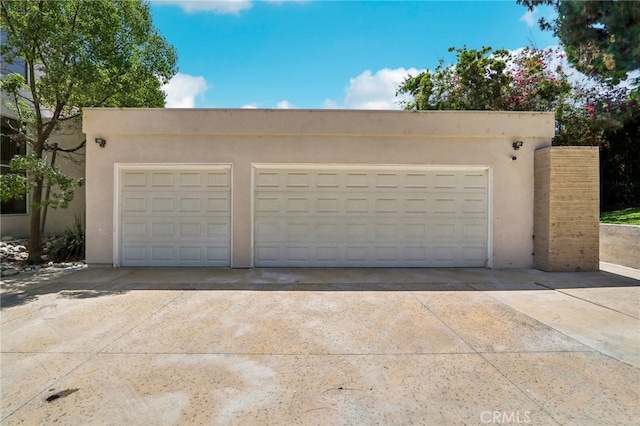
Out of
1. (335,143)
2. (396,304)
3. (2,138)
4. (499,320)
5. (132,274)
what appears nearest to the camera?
(499,320)

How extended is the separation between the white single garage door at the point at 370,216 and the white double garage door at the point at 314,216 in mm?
24

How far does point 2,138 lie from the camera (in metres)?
10.6

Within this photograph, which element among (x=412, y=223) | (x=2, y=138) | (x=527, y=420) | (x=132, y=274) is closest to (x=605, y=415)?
(x=527, y=420)

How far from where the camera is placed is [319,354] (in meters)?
3.56

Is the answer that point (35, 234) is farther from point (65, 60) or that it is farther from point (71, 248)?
point (65, 60)

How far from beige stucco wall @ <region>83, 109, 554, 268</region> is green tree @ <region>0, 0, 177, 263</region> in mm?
893

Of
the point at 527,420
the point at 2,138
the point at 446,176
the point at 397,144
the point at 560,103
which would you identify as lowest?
the point at 527,420

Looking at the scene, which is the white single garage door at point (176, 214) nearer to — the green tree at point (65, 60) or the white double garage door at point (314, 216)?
the white double garage door at point (314, 216)

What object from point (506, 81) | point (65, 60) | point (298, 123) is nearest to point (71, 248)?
point (65, 60)

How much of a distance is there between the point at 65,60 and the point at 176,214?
4.17 m

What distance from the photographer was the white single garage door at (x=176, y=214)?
7.89m

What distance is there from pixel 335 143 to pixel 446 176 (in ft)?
9.06

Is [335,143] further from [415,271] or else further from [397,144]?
[415,271]

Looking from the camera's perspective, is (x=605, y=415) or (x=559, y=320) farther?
(x=559, y=320)
